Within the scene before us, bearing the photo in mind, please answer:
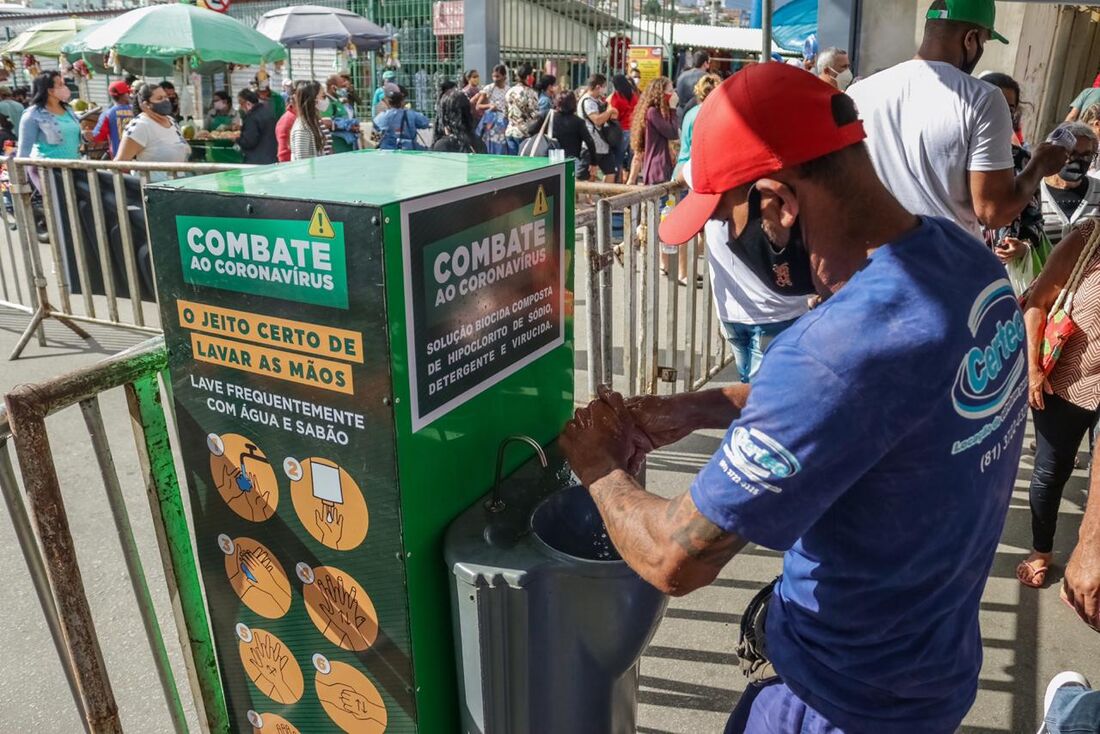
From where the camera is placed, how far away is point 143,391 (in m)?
2.06

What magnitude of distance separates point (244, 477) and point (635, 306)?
10.6 feet

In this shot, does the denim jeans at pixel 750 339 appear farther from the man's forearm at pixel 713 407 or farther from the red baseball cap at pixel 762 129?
the red baseball cap at pixel 762 129

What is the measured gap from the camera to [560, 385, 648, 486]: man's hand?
1.75 metres

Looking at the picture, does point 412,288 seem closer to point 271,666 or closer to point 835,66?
point 271,666

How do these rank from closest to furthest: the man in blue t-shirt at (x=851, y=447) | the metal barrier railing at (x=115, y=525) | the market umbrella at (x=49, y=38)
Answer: the man in blue t-shirt at (x=851, y=447) < the metal barrier railing at (x=115, y=525) < the market umbrella at (x=49, y=38)

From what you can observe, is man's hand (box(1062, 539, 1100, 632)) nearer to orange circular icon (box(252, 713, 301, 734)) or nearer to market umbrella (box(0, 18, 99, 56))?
orange circular icon (box(252, 713, 301, 734))

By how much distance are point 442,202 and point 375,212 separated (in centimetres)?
18

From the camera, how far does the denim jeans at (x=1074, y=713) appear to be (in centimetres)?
237

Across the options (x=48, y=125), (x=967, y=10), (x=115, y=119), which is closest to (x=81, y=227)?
(x=48, y=125)

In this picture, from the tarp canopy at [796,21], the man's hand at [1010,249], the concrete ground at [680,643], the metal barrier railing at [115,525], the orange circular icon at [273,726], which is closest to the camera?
the metal barrier railing at [115,525]

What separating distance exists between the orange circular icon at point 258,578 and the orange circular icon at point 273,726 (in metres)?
0.30

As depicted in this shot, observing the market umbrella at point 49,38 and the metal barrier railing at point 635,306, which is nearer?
the metal barrier railing at point 635,306

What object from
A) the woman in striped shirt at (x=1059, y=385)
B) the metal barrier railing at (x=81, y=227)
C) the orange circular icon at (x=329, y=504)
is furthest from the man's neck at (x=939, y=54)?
the metal barrier railing at (x=81, y=227)

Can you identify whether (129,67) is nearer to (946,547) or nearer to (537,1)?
(537,1)
